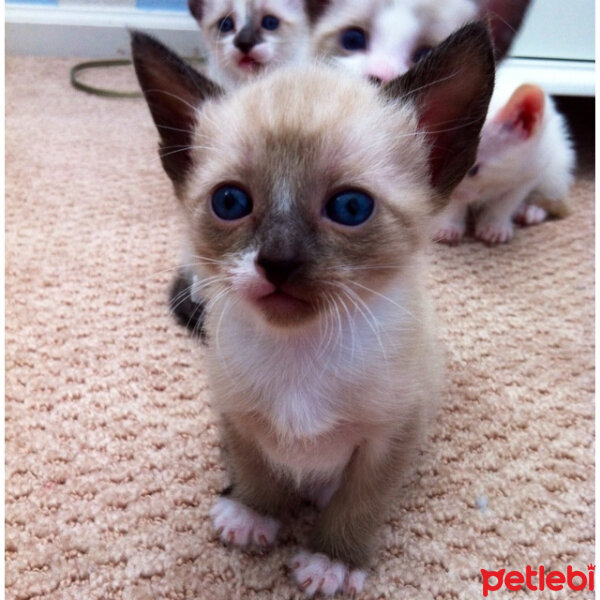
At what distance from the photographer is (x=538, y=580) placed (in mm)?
684

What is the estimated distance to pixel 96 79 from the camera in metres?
2.25

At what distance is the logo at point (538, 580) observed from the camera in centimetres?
68

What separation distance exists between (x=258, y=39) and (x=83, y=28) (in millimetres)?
1413

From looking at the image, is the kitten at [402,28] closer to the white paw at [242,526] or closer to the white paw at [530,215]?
the white paw at [530,215]

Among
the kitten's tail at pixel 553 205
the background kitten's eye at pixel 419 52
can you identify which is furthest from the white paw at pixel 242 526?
the kitten's tail at pixel 553 205

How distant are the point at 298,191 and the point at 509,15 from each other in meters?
0.74

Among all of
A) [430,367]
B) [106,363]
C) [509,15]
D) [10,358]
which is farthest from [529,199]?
[10,358]

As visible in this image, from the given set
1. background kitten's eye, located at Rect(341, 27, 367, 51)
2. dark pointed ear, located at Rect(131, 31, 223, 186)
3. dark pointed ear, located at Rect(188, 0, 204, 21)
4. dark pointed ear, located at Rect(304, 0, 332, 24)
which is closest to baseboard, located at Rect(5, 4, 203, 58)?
dark pointed ear, located at Rect(188, 0, 204, 21)

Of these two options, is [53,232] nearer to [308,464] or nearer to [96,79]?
[308,464]

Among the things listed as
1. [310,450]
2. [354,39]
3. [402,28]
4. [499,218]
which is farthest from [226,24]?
[310,450]

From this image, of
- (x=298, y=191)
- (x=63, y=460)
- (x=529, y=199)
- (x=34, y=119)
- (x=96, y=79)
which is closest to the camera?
(x=298, y=191)

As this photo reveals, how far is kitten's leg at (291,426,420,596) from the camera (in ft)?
2.18

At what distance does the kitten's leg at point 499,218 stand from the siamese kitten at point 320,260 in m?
0.78

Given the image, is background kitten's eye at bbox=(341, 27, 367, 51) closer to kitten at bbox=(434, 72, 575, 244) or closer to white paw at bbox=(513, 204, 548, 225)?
kitten at bbox=(434, 72, 575, 244)
